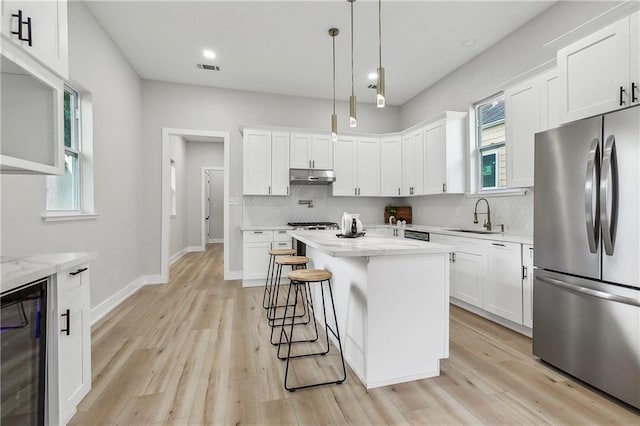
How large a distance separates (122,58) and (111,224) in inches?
87.9

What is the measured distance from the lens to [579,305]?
6.66 ft

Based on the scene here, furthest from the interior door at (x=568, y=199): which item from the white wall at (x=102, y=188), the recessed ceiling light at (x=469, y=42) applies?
the white wall at (x=102, y=188)

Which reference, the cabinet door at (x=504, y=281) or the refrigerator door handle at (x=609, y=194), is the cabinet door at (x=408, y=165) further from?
the refrigerator door handle at (x=609, y=194)

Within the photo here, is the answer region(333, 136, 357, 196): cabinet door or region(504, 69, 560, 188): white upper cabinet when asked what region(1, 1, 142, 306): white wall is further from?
region(504, 69, 560, 188): white upper cabinet

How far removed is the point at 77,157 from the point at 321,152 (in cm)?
325

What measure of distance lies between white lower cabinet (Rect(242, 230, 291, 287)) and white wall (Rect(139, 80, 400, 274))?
1.79 feet

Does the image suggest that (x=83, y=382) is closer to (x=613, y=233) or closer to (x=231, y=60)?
(x=613, y=233)

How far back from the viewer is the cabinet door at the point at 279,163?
4.86 meters

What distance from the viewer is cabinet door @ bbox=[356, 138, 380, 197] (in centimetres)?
530

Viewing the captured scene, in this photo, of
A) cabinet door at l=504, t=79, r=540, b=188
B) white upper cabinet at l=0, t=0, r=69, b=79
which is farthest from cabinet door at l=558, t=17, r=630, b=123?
white upper cabinet at l=0, t=0, r=69, b=79

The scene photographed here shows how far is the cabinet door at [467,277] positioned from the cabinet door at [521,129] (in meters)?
0.91

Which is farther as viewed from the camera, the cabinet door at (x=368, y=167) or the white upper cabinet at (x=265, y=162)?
the cabinet door at (x=368, y=167)

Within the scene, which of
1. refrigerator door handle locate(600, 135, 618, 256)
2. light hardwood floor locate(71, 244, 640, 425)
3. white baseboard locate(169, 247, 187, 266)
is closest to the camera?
light hardwood floor locate(71, 244, 640, 425)

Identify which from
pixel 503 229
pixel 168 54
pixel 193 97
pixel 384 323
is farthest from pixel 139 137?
pixel 503 229
